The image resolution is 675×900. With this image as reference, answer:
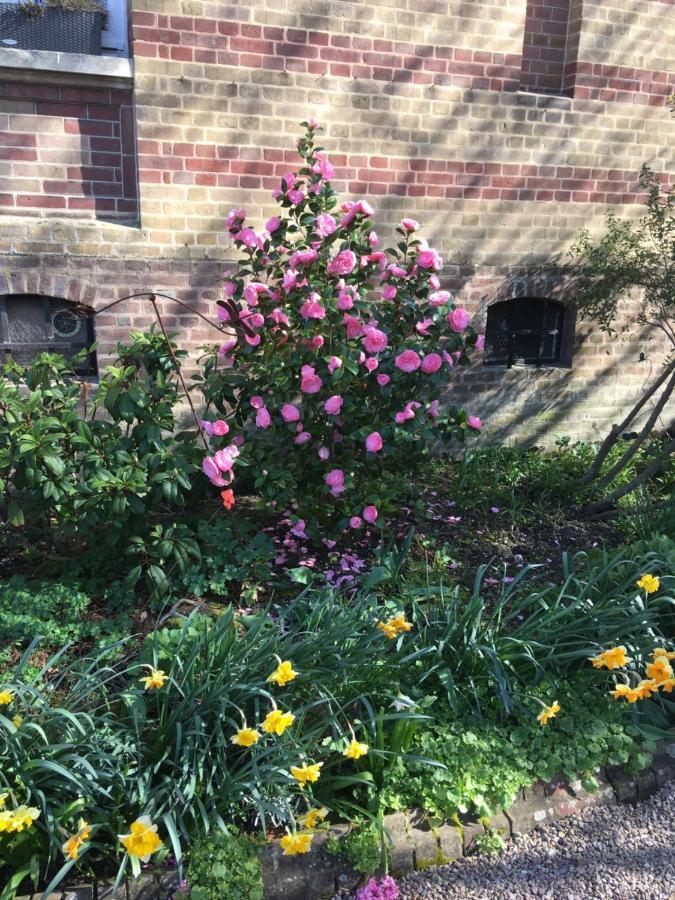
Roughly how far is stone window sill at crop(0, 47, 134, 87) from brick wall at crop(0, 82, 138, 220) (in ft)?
0.18

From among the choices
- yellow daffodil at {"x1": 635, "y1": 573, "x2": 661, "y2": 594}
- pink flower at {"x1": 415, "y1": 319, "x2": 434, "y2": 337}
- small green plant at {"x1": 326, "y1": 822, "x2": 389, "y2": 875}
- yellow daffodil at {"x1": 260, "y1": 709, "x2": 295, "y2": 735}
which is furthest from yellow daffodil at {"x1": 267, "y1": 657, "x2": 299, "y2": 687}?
pink flower at {"x1": 415, "y1": 319, "x2": 434, "y2": 337}

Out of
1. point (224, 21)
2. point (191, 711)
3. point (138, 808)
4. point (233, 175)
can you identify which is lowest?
point (138, 808)

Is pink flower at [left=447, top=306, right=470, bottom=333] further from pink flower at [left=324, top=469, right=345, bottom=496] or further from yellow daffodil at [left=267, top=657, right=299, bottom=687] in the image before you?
yellow daffodil at [left=267, top=657, right=299, bottom=687]

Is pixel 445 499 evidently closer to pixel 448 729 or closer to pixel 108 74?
pixel 448 729

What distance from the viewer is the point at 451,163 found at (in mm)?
5125

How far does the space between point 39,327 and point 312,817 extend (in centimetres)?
343

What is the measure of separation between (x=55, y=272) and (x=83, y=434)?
1731 millimetres

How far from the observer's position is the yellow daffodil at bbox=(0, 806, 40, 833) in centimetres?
199

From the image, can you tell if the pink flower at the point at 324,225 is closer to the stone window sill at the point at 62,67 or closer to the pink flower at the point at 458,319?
the pink flower at the point at 458,319

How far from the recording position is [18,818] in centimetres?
201

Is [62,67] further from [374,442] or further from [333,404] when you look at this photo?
[374,442]

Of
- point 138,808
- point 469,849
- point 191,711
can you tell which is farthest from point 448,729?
point 138,808

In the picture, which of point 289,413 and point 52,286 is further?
point 52,286

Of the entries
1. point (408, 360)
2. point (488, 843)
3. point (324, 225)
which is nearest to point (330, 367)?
point (408, 360)
